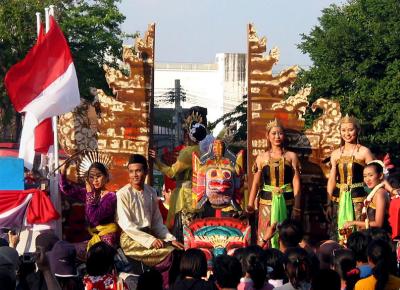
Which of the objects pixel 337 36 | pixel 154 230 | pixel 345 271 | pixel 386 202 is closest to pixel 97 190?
pixel 154 230

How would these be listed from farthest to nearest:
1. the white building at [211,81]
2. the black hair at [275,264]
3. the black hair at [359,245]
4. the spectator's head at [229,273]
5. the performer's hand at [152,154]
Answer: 1. the white building at [211,81]
2. the performer's hand at [152,154]
3. the black hair at [359,245]
4. the black hair at [275,264]
5. the spectator's head at [229,273]

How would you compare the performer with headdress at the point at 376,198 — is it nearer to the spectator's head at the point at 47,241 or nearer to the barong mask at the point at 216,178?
the barong mask at the point at 216,178

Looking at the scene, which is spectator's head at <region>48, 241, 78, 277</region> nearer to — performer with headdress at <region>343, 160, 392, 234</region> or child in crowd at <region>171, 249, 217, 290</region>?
child in crowd at <region>171, 249, 217, 290</region>

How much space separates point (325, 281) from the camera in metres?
6.57

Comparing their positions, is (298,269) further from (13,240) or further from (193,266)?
(13,240)

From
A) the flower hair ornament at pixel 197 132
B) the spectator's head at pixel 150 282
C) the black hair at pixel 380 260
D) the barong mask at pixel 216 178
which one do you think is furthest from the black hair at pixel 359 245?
the flower hair ornament at pixel 197 132

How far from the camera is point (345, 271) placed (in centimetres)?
729

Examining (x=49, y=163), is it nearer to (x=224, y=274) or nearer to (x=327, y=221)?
(x=327, y=221)

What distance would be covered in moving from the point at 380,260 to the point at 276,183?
4.60 meters

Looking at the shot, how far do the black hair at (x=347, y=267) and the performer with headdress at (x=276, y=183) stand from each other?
4.07 metres

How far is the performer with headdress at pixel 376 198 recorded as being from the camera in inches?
410

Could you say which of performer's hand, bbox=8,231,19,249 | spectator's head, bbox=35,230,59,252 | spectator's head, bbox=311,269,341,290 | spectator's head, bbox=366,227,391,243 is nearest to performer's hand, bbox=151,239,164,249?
performer's hand, bbox=8,231,19,249

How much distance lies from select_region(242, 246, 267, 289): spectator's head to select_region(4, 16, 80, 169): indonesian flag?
5146 millimetres

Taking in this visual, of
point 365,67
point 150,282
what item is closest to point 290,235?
point 150,282
